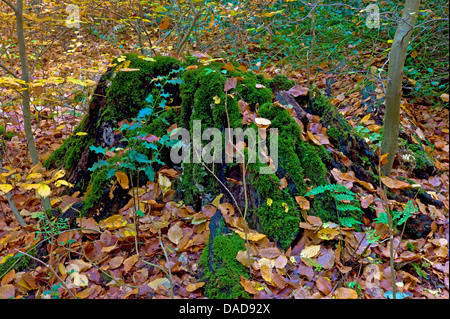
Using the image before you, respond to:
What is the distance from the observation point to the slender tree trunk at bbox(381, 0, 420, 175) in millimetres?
2611

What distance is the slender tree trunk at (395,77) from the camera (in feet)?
8.57

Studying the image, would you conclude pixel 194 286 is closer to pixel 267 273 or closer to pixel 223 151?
pixel 267 273

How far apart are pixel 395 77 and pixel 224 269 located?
7.06 ft

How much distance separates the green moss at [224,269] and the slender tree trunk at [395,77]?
171cm

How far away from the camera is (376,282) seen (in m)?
2.04

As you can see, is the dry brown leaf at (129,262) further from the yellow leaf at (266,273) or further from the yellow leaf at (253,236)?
the yellow leaf at (266,273)

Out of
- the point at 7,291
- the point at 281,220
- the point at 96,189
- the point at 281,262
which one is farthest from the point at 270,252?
the point at 7,291

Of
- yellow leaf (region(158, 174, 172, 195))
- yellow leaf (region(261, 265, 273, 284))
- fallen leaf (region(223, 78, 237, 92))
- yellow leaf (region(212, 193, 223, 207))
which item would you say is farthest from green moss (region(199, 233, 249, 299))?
fallen leaf (region(223, 78, 237, 92))

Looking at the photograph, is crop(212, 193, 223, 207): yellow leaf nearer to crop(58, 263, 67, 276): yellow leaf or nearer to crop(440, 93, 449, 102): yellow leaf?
crop(58, 263, 67, 276): yellow leaf

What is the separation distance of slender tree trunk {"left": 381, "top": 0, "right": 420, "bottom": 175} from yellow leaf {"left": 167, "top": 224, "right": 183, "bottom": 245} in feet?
6.43

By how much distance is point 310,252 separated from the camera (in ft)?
7.04

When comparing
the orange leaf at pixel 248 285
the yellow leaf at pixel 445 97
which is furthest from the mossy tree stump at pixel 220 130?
the yellow leaf at pixel 445 97

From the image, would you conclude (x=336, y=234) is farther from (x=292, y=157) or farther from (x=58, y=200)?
(x=58, y=200)
